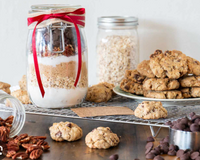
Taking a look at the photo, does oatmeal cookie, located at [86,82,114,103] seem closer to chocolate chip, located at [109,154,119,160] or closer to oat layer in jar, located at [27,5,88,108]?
oat layer in jar, located at [27,5,88,108]

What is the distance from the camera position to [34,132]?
1.13m

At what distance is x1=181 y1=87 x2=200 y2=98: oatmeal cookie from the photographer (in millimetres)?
1177

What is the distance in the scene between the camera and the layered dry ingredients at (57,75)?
114cm

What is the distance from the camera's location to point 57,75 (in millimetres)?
A: 1148

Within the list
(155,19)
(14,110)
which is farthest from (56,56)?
(155,19)

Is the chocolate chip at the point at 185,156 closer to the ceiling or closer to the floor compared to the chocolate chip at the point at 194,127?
closer to the floor

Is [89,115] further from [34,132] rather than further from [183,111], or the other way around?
[183,111]

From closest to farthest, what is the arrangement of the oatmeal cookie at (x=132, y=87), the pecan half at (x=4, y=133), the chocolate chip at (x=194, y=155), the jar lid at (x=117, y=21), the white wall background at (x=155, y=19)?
the chocolate chip at (x=194, y=155) → the pecan half at (x=4, y=133) → the oatmeal cookie at (x=132, y=87) → the jar lid at (x=117, y=21) → the white wall background at (x=155, y=19)

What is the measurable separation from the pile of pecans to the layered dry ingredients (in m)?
0.18

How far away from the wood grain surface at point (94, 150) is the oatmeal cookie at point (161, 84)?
0.50ft

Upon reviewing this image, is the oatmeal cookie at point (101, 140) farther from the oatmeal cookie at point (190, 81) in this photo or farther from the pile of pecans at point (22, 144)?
the oatmeal cookie at point (190, 81)

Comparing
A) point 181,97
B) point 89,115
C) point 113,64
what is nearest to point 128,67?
point 113,64

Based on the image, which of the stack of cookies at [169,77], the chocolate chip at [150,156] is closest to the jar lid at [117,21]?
the stack of cookies at [169,77]

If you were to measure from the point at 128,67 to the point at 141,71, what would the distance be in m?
0.30
